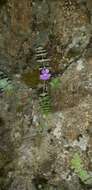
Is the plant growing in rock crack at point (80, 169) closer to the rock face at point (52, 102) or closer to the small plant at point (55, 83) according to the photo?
the rock face at point (52, 102)

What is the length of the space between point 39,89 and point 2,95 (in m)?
0.44

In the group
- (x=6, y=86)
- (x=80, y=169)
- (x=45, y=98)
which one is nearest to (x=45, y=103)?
(x=45, y=98)

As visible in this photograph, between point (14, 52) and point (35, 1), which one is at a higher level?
point (35, 1)

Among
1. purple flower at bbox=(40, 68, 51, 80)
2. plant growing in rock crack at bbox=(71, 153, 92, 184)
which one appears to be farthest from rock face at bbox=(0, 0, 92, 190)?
purple flower at bbox=(40, 68, 51, 80)

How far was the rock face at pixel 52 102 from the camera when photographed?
486cm

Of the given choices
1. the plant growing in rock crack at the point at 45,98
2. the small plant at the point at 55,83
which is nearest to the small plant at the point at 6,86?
the plant growing in rock crack at the point at 45,98

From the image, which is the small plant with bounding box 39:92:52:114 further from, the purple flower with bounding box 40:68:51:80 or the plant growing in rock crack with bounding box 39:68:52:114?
the purple flower with bounding box 40:68:51:80

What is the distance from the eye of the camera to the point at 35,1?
5.31 m

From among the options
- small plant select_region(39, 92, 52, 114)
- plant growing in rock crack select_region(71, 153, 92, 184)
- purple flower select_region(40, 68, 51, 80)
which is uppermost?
purple flower select_region(40, 68, 51, 80)

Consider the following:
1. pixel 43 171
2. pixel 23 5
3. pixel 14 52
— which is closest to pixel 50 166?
pixel 43 171

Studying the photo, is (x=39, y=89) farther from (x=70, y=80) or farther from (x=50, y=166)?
(x=50, y=166)

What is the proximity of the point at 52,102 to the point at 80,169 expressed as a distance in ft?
2.76

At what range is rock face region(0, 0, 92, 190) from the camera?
15.9 feet

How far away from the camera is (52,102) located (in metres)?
5.13
